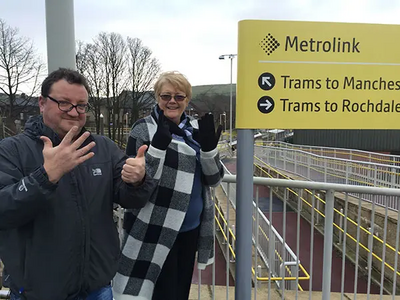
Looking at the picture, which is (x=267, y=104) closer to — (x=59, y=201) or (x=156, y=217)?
(x=156, y=217)

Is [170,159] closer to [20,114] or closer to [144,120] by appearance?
[144,120]

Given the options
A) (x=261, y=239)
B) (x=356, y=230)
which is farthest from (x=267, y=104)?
(x=356, y=230)

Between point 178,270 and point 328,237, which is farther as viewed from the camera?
point 328,237

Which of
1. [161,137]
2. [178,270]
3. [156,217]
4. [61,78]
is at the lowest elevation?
[178,270]

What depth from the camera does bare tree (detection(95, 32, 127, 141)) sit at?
86.8ft

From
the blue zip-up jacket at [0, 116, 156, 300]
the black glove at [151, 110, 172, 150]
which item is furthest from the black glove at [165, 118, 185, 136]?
the blue zip-up jacket at [0, 116, 156, 300]

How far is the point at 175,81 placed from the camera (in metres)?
1.79

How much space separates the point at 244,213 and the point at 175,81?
82 cm

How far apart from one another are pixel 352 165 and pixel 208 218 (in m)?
9.67

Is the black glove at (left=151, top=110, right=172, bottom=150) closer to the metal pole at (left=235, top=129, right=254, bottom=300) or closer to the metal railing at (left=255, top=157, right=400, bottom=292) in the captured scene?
the metal pole at (left=235, top=129, right=254, bottom=300)

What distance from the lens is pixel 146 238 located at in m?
1.79

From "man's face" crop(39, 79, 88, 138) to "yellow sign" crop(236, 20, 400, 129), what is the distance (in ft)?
Result: 2.49

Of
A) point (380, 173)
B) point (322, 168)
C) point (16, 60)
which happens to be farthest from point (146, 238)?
point (16, 60)

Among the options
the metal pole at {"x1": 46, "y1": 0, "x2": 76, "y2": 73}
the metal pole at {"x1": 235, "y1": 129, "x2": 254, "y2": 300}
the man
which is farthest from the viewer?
the metal pole at {"x1": 46, "y1": 0, "x2": 76, "y2": 73}
